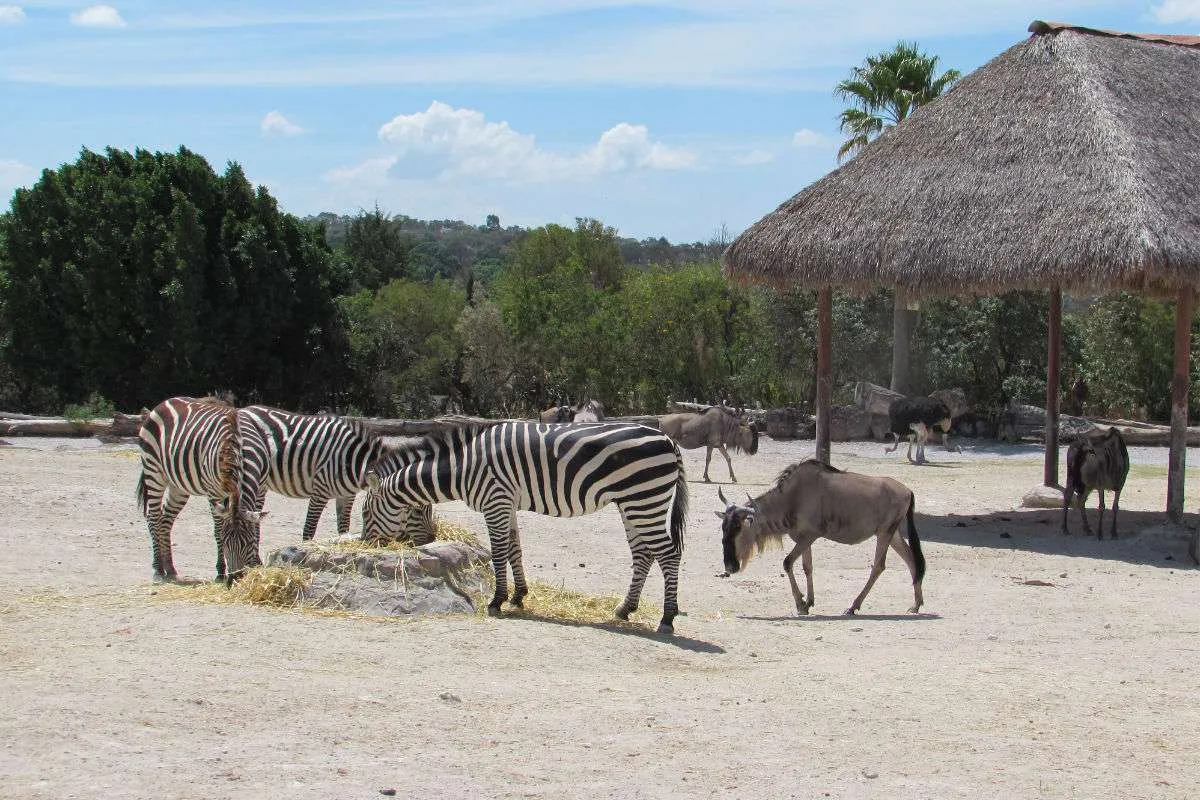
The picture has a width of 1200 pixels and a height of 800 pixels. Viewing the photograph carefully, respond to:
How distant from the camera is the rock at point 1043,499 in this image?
17500 mm

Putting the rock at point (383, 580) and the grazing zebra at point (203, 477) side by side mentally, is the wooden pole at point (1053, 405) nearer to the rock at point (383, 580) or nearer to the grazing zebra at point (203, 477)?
the rock at point (383, 580)

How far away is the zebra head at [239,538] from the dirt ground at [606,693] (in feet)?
2.59

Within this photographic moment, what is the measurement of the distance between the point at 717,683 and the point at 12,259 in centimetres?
2529

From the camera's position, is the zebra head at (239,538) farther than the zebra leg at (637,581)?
Yes

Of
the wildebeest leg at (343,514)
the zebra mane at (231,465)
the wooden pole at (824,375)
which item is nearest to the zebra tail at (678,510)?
the wildebeest leg at (343,514)

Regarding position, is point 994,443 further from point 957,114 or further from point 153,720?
point 153,720

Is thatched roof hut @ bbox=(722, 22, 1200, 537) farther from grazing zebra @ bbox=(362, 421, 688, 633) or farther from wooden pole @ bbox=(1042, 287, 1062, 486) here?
grazing zebra @ bbox=(362, 421, 688, 633)

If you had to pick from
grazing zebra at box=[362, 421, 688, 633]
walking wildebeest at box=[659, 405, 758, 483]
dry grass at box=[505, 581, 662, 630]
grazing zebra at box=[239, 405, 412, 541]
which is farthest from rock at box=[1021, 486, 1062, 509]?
grazing zebra at box=[239, 405, 412, 541]

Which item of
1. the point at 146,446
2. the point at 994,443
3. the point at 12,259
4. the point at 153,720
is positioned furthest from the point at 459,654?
the point at 12,259

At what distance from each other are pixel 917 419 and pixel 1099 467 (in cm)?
826

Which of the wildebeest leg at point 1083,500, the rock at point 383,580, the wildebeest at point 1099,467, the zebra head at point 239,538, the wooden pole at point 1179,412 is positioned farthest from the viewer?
the wildebeest leg at point 1083,500

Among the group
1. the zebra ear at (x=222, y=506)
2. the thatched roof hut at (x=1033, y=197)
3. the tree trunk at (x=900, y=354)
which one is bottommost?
the zebra ear at (x=222, y=506)

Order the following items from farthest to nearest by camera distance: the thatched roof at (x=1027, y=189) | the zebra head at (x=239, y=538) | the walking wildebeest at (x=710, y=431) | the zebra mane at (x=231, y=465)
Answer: the walking wildebeest at (x=710, y=431) → the thatched roof at (x=1027, y=189) → the zebra mane at (x=231, y=465) → the zebra head at (x=239, y=538)

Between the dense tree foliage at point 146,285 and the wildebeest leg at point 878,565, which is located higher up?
the dense tree foliage at point 146,285
